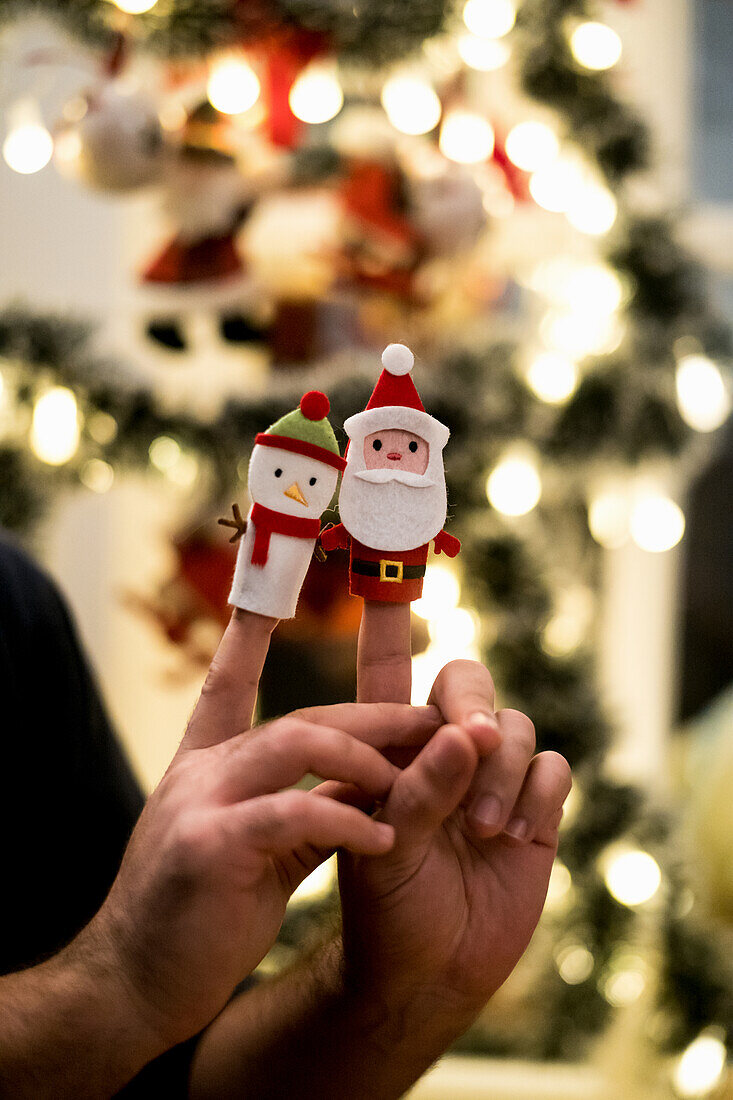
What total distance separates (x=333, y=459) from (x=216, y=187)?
0.82 m

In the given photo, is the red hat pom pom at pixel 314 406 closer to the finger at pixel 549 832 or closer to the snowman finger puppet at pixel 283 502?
the snowman finger puppet at pixel 283 502

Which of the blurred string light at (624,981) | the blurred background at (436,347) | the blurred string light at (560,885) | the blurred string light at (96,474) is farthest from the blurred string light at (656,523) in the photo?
the blurred string light at (96,474)

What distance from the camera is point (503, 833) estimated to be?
0.50 metres

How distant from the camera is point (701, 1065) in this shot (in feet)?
4.17

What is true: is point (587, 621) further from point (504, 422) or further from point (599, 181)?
point (599, 181)

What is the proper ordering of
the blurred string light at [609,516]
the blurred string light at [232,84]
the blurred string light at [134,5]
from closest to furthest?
the blurred string light at [134,5] → the blurred string light at [232,84] → the blurred string light at [609,516]

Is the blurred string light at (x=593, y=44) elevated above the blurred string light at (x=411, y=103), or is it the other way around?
the blurred string light at (x=593, y=44)

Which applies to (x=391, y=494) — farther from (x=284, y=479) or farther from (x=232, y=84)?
(x=232, y=84)

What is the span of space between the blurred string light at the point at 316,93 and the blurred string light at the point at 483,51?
0.20 m

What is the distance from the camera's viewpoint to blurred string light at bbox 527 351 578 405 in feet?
3.76

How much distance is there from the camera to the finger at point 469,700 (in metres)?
0.42

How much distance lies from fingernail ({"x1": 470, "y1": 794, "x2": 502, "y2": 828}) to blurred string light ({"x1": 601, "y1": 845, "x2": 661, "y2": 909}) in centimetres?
88

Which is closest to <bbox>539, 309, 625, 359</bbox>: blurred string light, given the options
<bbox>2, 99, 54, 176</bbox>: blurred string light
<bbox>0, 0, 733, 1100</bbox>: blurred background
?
<bbox>0, 0, 733, 1100</bbox>: blurred background

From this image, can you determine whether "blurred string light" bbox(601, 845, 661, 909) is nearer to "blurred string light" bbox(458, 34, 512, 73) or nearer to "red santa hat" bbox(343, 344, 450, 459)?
"red santa hat" bbox(343, 344, 450, 459)
